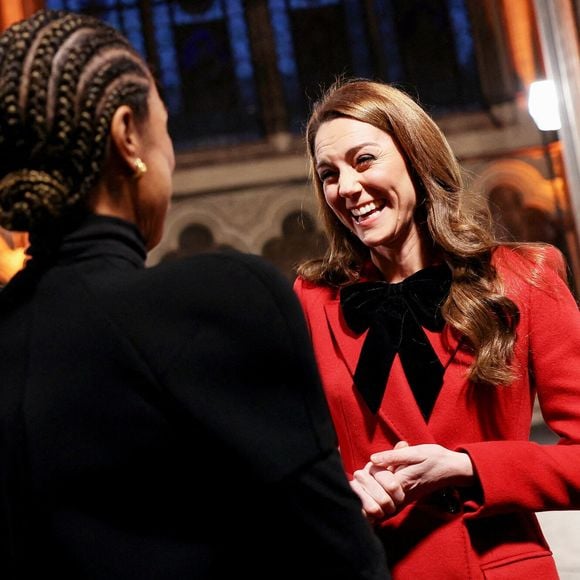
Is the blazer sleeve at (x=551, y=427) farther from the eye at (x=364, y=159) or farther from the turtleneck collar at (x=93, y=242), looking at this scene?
the turtleneck collar at (x=93, y=242)

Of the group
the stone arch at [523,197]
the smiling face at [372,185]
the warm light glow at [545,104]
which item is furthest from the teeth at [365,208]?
the stone arch at [523,197]

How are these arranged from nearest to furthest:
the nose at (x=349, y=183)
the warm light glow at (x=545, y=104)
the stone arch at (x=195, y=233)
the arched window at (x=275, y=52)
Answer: the nose at (x=349, y=183) → the warm light glow at (x=545, y=104) → the stone arch at (x=195, y=233) → the arched window at (x=275, y=52)

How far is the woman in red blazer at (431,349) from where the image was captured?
1384 mm

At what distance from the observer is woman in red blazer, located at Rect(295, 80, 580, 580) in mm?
1384

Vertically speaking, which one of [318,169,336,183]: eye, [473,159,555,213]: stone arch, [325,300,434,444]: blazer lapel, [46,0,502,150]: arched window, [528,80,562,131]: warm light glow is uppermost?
[46,0,502,150]: arched window

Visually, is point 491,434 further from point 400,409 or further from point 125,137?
point 125,137

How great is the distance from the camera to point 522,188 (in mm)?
10531

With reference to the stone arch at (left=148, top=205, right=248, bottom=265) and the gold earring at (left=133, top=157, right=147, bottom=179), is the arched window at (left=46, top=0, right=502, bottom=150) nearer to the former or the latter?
the stone arch at (left=148, top=205, right=248, bottom=265)

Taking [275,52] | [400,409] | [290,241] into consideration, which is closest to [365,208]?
[400,409]

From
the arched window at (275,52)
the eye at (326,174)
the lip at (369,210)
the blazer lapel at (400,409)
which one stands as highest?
the arched window at (275,52)

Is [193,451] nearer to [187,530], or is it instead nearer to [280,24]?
[187,530]

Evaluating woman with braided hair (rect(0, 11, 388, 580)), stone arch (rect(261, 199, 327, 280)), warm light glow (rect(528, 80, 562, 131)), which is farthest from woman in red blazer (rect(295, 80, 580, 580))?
stone arch (rect(261, 199, 327, 280))

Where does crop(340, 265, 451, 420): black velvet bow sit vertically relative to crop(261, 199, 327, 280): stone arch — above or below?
below

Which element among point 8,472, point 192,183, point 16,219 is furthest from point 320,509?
point 192,183
